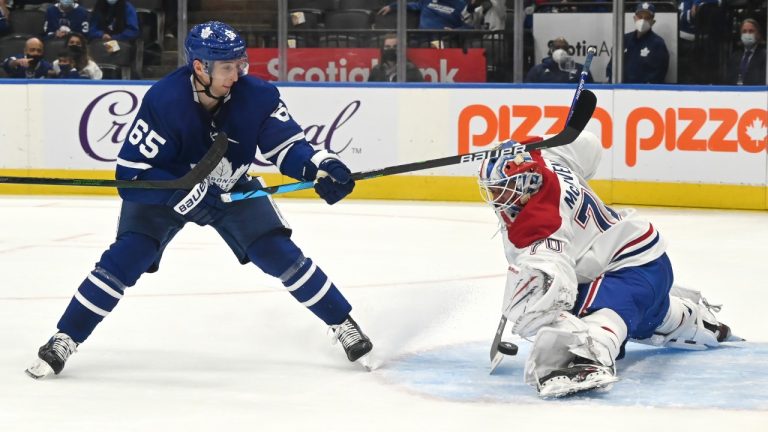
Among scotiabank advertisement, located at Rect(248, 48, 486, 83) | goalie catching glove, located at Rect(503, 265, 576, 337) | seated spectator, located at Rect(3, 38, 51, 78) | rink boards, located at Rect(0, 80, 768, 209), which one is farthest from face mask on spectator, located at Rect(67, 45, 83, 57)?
goalie catching glove, located at Rect(503, 265, 576, 337)

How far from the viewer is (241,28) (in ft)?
28.6

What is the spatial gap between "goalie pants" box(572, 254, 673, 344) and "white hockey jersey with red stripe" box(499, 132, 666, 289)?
3 cm

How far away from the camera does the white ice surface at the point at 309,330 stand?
3.22m

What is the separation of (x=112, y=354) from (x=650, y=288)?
159 cm

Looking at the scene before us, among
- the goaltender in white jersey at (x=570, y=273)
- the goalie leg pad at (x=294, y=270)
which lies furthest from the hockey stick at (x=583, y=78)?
the goalie leg pad at (x=294, y=270)

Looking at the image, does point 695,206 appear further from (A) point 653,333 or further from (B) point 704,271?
(A) point 653,333

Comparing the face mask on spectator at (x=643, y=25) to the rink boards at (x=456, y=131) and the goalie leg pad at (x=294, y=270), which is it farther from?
the goalie leg pad at (x=294, y=270)

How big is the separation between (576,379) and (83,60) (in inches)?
247

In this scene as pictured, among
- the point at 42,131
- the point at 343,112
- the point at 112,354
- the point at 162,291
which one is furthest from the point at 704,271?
the point at 42,131

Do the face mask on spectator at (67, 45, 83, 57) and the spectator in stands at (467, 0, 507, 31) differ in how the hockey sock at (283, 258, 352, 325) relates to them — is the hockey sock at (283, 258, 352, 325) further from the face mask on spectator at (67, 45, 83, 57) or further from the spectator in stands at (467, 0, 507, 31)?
the face mask on spectator at (67, 45, 83, 57)

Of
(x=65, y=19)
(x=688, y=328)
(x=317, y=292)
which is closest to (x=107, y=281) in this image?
(x=317, y=292)

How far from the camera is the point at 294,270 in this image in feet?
12.4

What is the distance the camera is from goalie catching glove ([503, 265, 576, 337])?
10.8ft

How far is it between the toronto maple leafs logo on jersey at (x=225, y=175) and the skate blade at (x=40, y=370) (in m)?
0.67
